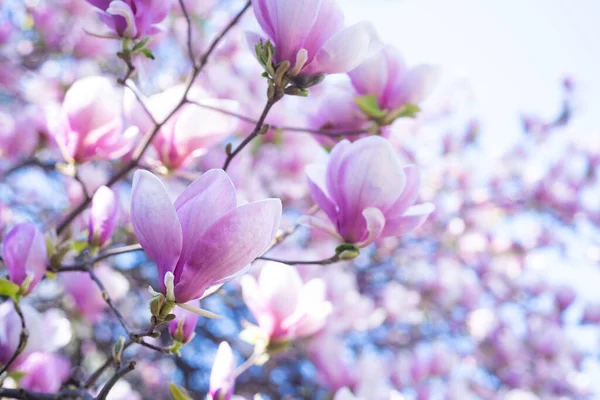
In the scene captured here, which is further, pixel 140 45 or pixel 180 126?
pixel 180 126

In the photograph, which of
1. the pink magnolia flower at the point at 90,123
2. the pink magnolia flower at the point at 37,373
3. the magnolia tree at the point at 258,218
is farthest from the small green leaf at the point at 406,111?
the pink magnolia flower at the point at 37,373

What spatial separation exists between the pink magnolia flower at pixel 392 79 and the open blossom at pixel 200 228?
1.39 feet

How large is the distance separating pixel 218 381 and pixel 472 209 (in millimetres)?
3162

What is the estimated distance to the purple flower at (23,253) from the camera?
63 centimetres

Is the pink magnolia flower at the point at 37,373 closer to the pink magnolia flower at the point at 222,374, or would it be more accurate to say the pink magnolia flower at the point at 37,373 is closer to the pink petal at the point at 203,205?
the pink magnolia flower at the point at 222,374

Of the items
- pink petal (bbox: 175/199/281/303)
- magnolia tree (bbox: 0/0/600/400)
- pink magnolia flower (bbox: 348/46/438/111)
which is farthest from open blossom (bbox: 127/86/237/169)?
pink petal (bbox: 175/199/281/303)

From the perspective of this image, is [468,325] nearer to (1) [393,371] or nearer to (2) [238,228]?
(1) [393,371]

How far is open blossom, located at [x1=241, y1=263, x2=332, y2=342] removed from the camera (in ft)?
2.86

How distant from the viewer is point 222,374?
2.16 feet

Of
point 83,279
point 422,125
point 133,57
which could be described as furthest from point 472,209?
point 133,57

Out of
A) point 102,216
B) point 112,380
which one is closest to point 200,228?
point 112,380

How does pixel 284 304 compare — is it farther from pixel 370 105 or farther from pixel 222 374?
pixel 370 105

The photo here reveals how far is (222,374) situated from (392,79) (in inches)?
20.2

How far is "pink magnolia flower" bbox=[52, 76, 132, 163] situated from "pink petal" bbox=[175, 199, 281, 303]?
16.5 inches
